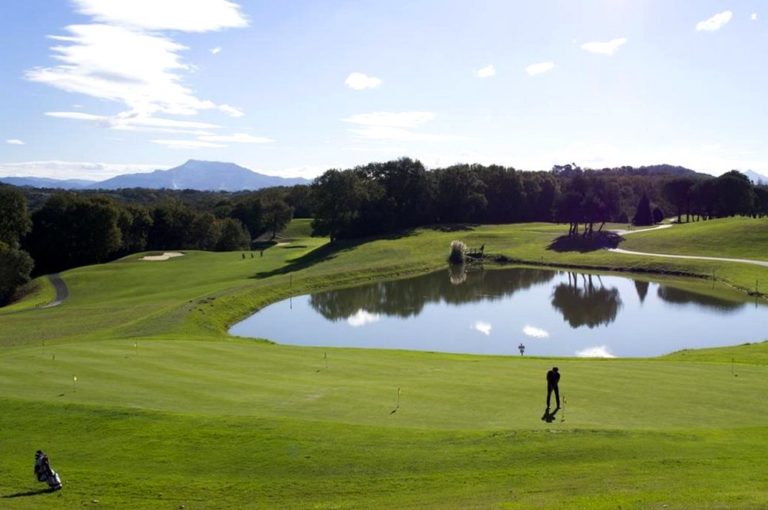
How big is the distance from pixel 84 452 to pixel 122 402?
3.13m

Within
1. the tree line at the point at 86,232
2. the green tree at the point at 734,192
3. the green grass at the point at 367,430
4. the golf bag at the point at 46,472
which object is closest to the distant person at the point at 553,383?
the green grass at the point at 367,430

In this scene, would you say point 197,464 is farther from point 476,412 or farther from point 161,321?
point 161,321

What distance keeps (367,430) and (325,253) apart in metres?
77.6

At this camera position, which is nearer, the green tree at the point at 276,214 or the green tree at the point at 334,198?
the green tree at the point at 334,198

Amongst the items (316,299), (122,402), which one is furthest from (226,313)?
(122,402)

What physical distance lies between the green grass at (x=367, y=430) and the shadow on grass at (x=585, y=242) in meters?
61.2

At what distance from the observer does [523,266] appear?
87.8 m

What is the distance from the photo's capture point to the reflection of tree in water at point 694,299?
182 ft

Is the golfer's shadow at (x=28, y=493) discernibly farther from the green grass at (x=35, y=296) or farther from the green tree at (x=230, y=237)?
the green tree at (x=230, y=237)

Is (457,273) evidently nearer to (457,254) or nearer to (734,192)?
(457,254)

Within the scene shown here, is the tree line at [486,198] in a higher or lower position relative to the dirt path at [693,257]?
higher

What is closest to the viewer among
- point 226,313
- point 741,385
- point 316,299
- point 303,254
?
point 741,385

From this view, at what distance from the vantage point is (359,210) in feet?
372

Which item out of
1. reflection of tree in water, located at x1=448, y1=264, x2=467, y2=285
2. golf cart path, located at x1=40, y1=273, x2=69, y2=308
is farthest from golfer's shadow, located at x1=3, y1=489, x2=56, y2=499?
reflection of tree in water, located at x1=448, y1=264, x2=467, y2=285
